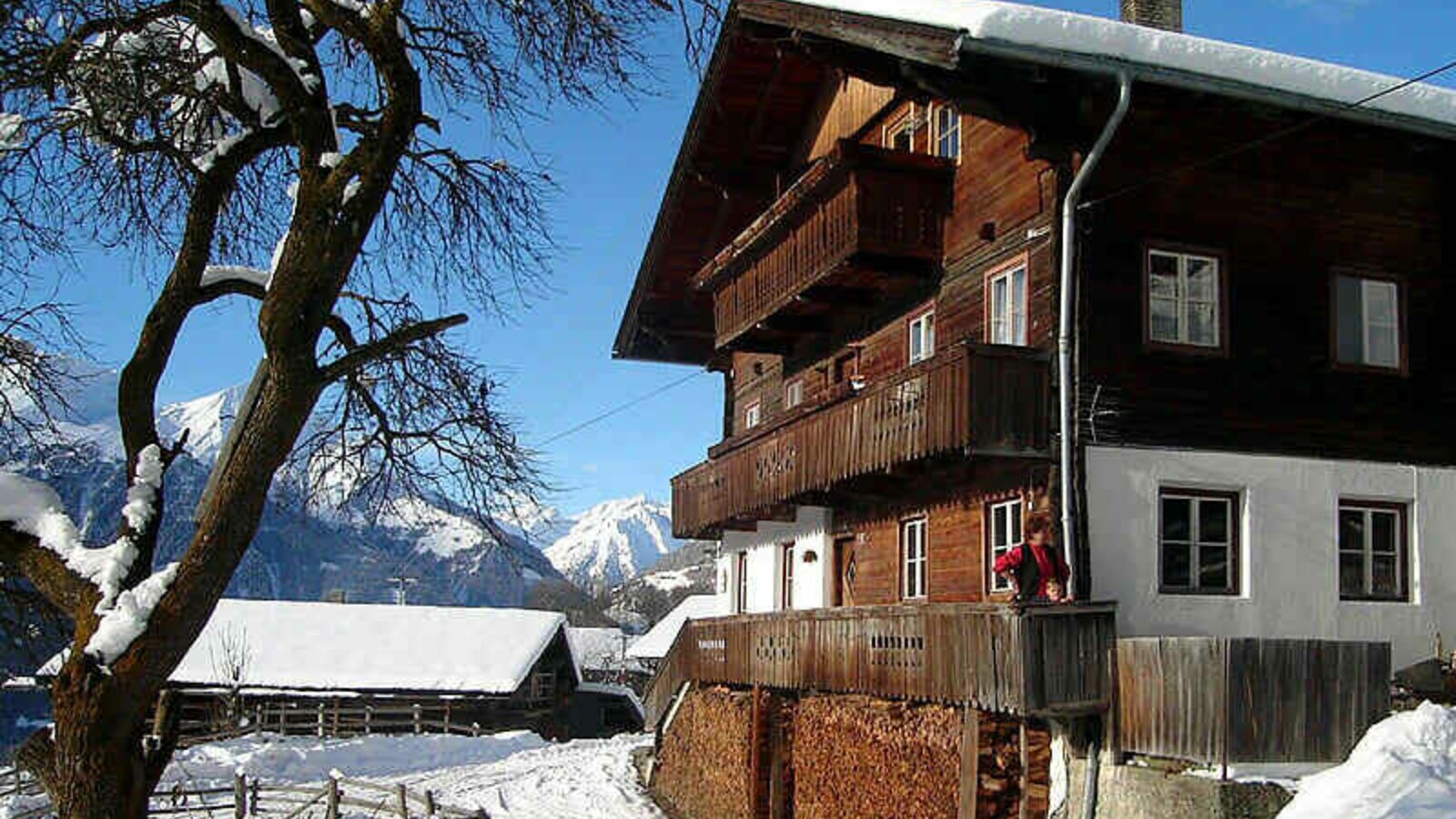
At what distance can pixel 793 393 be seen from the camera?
25.6 m

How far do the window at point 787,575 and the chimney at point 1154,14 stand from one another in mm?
10263

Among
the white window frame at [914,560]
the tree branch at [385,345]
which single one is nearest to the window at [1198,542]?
the white window frame at [914,560]

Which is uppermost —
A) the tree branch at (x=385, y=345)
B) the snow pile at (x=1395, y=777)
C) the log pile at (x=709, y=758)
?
the tree branch at (x=385, y=345)

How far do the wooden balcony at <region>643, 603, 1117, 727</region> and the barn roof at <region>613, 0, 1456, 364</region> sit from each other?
19.5ft

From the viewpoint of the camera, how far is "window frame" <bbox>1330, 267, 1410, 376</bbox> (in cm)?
1733

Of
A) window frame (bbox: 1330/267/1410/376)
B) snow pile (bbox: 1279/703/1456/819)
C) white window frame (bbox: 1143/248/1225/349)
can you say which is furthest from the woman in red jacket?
window frame (bbox: 1330/267/1410/376)

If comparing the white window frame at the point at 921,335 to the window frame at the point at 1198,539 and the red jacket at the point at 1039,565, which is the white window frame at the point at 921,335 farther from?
the red jacket at the point at 1039,565

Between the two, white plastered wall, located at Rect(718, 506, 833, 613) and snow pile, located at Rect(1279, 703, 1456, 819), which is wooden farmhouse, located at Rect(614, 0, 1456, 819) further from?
white plastered wall, located at Rect(718, 506, 833, 613)

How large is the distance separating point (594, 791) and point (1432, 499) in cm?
1702

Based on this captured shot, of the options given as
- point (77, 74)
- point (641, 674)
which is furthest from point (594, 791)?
point (641, 674)

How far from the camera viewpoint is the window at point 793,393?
Result: 25219 mm

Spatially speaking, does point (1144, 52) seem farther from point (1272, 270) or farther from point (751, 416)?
point (751, 416)

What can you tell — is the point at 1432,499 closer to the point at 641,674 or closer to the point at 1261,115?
the point at 1261,115

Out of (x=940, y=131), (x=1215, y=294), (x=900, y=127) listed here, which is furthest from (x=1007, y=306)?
(x=900, y=127)
